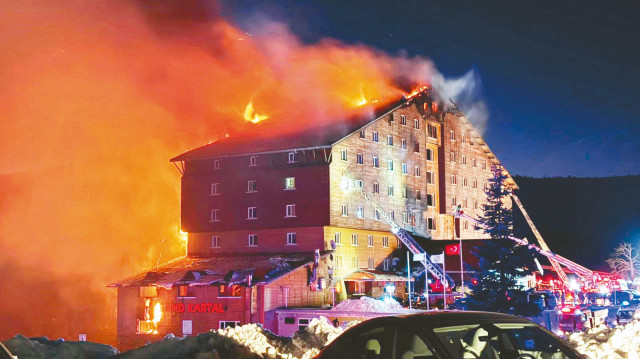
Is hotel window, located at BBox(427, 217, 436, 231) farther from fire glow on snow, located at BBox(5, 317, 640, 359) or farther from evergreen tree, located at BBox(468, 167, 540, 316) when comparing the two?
fire glow on snow, located at BBox(5, 317, 640, 359)

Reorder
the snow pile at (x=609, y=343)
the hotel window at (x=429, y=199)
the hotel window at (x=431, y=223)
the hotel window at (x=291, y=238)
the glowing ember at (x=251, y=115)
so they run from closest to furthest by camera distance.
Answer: the snow pile at (x=609, y=343), the hotel window at (x=291, y=238), the hotel window at (x=431, y=223), the hotel window at (x=429, y=199), the glowing ember at (x=251, y=115)

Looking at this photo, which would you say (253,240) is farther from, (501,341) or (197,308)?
(501,341)

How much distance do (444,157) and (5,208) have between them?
2240 inches

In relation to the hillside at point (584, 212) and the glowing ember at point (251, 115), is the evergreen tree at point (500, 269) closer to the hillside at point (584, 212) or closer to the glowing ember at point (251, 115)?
the glowing ember at point (251, 115)

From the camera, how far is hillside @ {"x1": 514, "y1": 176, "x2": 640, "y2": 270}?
115 metres

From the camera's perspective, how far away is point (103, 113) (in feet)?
272

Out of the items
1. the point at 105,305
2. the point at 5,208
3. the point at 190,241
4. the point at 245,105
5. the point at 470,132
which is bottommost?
the point at 105,305

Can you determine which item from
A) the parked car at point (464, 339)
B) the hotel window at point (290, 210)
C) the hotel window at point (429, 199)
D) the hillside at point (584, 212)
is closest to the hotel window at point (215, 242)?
the hotel window at point (290, 210)

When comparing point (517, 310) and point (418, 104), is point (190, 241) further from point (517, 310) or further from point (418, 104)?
point (517, 310)

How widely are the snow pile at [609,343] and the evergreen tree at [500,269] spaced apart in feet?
99.6

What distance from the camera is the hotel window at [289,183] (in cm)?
5890

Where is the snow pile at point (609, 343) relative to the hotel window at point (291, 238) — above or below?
below

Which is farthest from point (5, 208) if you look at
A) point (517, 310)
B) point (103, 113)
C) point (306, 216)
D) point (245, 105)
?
point (517, 310)

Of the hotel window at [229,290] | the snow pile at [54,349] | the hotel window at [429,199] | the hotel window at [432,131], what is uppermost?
the hotel window at [432,131]
